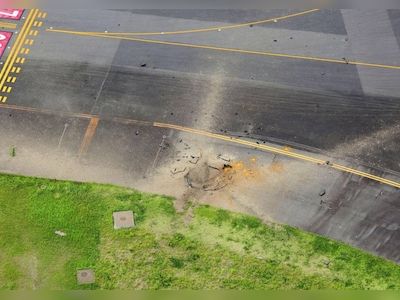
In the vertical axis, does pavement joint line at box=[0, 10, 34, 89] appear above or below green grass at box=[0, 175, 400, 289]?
above

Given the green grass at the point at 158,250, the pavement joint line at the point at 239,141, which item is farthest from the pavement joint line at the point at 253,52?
the green grass at the point at 158,250

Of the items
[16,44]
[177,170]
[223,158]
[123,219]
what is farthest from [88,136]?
[16,44]

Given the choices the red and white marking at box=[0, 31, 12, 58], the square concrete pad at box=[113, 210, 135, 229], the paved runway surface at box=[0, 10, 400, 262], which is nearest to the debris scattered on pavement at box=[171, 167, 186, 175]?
the paved runway surface at box=[0, 10, 400, 262]

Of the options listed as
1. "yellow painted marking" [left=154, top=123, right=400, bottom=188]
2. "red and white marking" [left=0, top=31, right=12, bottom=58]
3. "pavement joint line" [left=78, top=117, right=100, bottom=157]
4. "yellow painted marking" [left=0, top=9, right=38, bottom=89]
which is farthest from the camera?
"red and white marking" [left=0, top=31, right=12, bottom=58]

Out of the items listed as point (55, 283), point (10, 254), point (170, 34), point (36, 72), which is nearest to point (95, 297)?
point (55, 283)

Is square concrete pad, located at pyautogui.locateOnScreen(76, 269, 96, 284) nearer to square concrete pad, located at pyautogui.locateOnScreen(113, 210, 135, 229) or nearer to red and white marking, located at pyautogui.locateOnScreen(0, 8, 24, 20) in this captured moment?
square concrete pad, located at pyautogui.locateOnScreen(113, 210, 135, 229)
